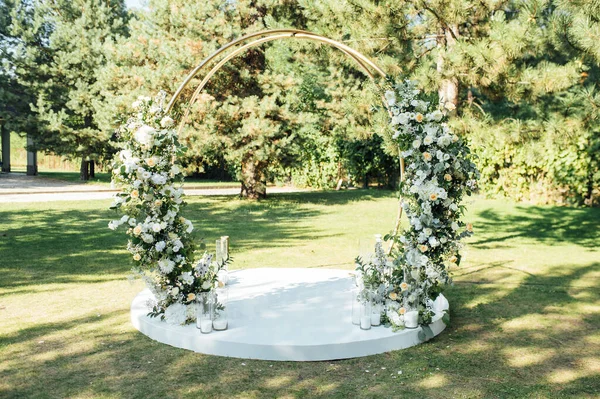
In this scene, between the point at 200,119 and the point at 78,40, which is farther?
the point at 78,40

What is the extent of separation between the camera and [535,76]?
6.99 meters

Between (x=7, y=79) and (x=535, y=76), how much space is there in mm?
19051

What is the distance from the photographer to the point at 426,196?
4.20 meters

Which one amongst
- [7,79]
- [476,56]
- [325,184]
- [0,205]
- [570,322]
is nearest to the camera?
[570,322]

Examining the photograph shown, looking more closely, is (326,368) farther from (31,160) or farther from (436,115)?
(31,160)

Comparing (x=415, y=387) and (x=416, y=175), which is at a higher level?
(x=416, y=175)

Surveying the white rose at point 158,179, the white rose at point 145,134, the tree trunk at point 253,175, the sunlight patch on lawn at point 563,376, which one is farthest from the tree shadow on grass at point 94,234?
the sunlight patch on lawn at point 563,376

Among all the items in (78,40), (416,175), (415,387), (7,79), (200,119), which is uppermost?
(78,40)

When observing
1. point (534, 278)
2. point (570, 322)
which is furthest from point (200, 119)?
point (570, 322)

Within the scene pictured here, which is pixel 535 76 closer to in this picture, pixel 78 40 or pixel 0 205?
pixel 0 205

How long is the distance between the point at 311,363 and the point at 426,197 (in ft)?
5.25

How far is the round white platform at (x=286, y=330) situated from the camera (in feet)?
12.4

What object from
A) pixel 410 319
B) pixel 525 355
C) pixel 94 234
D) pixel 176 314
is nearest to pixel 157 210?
pixel 176 314

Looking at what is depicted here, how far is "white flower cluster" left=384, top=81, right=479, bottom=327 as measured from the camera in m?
4.20
